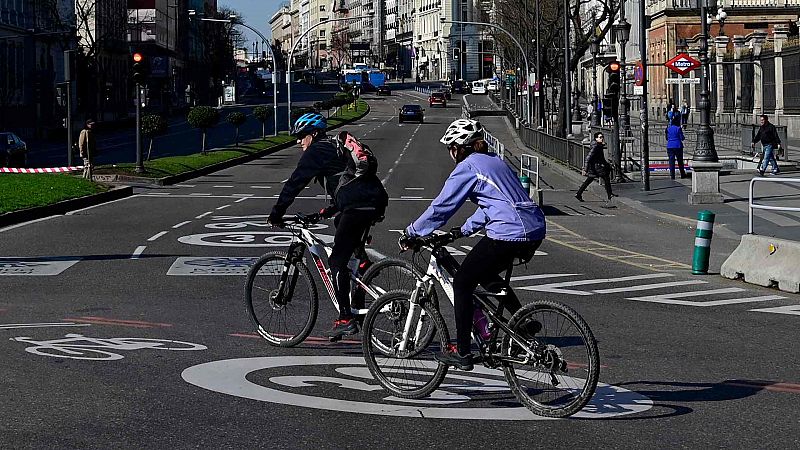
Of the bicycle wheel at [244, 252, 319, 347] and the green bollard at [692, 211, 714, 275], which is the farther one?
the green bollard at [692, 211, 714, 275]

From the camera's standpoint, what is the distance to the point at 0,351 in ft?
33.6

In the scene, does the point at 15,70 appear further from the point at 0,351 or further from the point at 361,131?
the point at 0,351

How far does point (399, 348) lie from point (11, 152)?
143 feet

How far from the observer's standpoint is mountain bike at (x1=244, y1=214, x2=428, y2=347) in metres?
10.1

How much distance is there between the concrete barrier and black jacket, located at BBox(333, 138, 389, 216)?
684 centimetres

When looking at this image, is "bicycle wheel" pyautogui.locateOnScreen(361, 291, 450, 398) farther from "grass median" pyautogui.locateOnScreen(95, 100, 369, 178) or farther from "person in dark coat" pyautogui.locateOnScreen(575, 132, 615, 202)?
"grass median" pyautogui.locateOnScreen(95, 100, 369, 178)

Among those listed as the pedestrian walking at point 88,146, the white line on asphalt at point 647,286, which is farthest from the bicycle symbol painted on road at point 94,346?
the pedestrian walking at point 88,146

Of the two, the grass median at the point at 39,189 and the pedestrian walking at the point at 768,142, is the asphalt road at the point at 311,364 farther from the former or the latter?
the pedestrian walking at the point at 768,142

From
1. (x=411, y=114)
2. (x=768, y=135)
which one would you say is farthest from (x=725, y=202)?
(x=411, y=114)

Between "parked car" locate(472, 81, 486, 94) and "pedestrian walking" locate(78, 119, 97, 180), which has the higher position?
"parked car" locate(472, 81, 486, 94)

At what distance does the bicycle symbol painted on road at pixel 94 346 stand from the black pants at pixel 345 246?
1.26 metres

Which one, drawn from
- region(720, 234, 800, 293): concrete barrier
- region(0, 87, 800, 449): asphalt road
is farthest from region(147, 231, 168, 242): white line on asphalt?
region(720, 234, 800, 293): concrete barrier

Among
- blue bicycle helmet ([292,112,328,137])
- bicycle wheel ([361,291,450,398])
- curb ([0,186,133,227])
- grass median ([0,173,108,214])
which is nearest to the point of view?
bicycle wheel ([361,291,450,398])

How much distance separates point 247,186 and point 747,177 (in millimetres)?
14749
